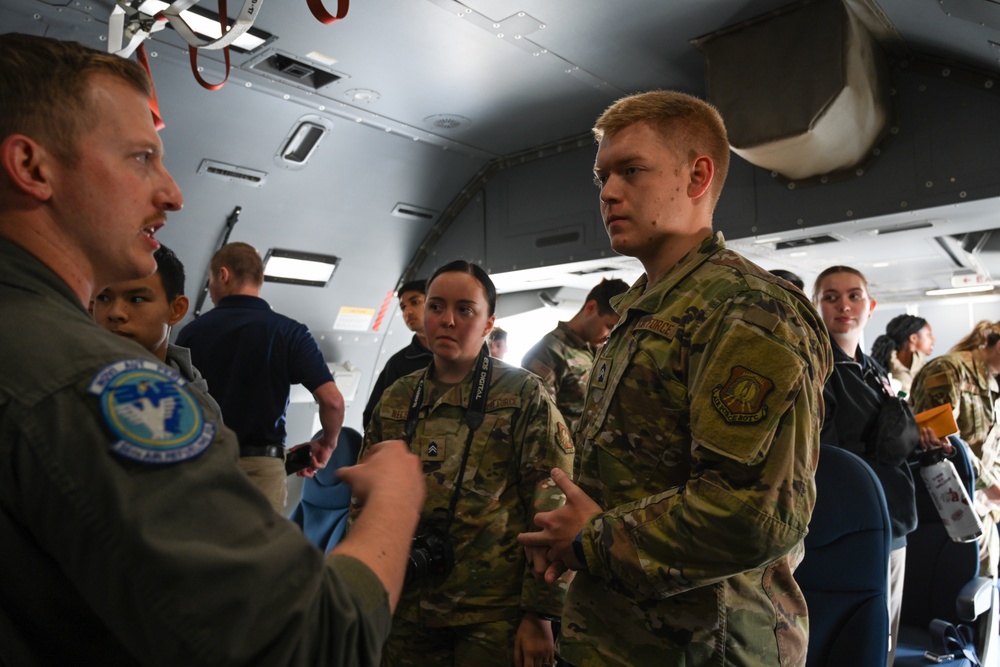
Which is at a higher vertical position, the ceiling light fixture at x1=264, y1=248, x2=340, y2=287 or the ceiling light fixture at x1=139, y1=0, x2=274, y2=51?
the ceiling light fixture at x1=139, y1=0, x2=274, y2=51

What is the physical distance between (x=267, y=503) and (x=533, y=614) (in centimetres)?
131

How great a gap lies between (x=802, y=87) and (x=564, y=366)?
173cm

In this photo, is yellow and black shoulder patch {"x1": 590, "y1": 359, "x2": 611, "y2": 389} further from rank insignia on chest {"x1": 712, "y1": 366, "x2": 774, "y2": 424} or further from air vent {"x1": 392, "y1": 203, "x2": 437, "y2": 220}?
air vent {"x1": 392, "y1": 203, "x2": 437, "y2": 220}

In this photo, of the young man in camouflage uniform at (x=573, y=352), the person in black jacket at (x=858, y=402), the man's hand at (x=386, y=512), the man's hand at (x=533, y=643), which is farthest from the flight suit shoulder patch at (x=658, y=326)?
the young man in camouflage uniform at (x=573, y=352)

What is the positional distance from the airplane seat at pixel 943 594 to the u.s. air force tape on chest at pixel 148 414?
2.72 metres

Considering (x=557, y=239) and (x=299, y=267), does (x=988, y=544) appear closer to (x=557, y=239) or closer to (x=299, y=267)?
(x=557, y=239)

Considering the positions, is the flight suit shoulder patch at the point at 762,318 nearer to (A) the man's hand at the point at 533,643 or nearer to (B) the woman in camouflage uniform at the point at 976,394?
(A) the man's hand at the point at 533,643

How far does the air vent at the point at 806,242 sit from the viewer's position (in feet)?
13.1

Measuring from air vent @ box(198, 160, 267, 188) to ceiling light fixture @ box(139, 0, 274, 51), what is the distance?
2.63ft

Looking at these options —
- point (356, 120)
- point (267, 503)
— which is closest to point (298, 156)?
point (356, 120)

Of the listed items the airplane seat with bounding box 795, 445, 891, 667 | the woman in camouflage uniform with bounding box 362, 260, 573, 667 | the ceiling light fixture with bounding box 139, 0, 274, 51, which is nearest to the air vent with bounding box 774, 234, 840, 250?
the airplane seat with bounding box 795, 445, 891, 667

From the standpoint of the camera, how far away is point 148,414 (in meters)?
0.69

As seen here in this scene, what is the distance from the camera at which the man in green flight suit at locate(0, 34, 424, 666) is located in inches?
25.8

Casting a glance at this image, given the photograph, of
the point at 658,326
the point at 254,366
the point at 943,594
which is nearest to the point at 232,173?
the point at 254,366
